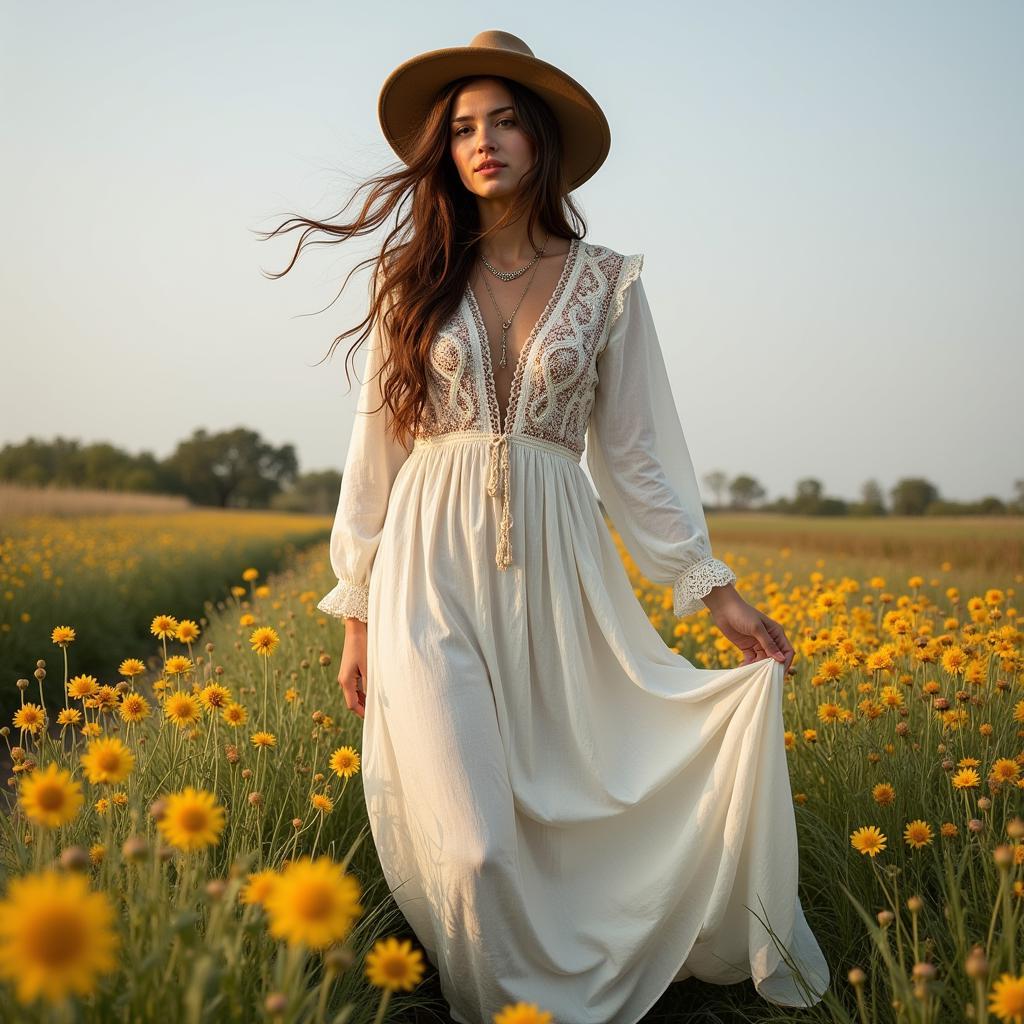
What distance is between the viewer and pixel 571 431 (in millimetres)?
2688

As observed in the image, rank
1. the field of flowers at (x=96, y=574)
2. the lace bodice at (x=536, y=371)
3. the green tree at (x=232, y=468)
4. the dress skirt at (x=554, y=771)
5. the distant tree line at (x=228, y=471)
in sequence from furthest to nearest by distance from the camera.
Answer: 1. the green tree at (x=232, y=468)
2. the distant tree line at (x=228, y=471)
3. the field of flowers at (x=96, y=574)
4. the lace bodice at (x=536, y=371)
5. the dress skirt at (x=554, y=771)

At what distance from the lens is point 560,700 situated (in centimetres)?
249

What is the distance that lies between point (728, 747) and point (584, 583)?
0.56 metres

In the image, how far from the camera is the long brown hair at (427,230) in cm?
265

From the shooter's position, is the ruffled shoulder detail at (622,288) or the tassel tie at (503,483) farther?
the ruffled shoulder detail at (622,288)

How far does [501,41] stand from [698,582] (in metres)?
1.62

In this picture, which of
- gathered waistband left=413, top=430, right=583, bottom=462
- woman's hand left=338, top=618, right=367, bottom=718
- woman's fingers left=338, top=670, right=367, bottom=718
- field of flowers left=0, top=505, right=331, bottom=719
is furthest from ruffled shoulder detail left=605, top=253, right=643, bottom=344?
field of flowers left=0, top=505, right=331, bottom=719

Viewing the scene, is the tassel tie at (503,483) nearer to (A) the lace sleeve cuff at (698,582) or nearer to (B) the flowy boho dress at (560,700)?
(B) the flowy boho dress at (560,700)

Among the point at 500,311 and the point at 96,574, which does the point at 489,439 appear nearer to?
the point at 500,311

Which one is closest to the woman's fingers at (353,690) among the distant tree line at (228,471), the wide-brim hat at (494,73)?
the wide-brim hat at (494,73)

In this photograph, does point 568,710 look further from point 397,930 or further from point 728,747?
point 397,930

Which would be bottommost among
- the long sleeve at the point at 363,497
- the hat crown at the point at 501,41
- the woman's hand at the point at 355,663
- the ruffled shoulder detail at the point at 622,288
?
the woman's hand at the point at 355,663

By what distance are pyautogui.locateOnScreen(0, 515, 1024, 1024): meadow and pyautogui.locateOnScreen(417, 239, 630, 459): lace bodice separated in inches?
35.2

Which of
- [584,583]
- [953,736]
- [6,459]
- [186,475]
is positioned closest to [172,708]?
[584,583]
